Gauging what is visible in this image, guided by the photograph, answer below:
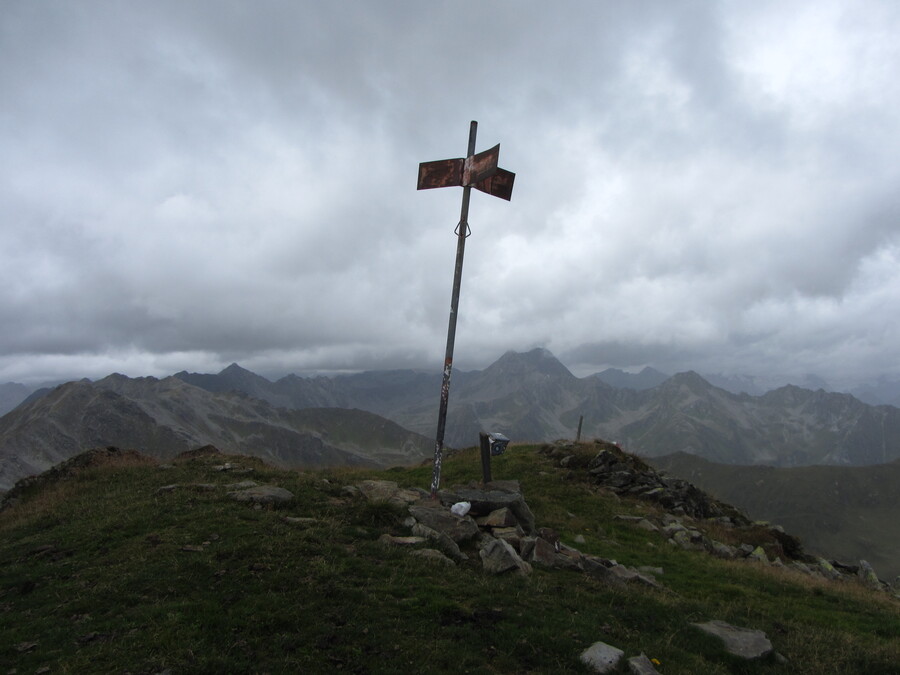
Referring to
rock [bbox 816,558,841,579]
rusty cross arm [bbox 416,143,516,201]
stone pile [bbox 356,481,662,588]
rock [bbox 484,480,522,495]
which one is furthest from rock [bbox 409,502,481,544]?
rock [bbox 816,558,841,579]

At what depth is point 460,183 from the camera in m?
18.0

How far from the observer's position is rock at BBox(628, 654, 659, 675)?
787cm

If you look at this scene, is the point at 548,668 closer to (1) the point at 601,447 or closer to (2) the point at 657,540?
(2) the point at 657,540

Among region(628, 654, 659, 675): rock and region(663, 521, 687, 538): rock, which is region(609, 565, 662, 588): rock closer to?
region(628, 654, 659, 675): rock

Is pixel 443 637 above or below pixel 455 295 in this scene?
below

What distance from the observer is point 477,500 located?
16688 millimetres

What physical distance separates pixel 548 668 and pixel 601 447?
26499mm

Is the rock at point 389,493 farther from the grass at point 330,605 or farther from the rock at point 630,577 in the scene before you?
the rock at point 630,577

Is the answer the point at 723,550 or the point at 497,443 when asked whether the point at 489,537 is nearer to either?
the point at 497,443

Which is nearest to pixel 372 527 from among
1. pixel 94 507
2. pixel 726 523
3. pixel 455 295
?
pixel 455 295

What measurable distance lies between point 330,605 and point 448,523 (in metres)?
5.71

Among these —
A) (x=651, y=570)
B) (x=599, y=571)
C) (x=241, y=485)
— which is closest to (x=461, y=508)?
(x=599, y=571)

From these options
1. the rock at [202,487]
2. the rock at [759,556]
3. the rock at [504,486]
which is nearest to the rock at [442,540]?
the rock at [504,486]

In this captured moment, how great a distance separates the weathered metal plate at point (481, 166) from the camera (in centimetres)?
1719
